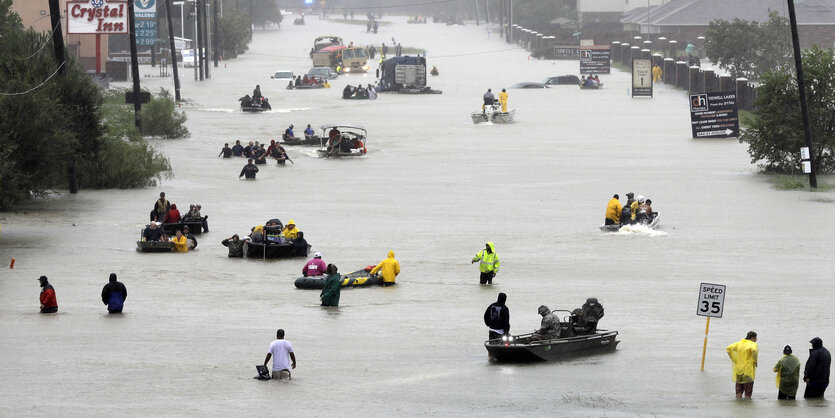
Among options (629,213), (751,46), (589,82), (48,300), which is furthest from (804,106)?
(589,82)

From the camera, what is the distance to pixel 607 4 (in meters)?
174

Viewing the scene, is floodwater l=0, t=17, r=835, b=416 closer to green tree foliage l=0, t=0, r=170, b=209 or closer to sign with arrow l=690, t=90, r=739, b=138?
sign with arrow l=690, t=90, r=739, b=138

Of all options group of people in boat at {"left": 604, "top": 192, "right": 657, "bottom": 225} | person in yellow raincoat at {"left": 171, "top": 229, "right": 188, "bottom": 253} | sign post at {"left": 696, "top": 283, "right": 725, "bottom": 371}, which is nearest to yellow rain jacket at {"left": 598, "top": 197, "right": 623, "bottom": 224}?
group of people in boat at {"left": 604, "top": 192, "right": 657, "bottom": 225}

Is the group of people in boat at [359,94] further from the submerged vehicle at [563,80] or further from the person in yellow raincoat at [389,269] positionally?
the person in yellow raincoat at [389,269]

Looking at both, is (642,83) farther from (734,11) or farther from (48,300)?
(48,300)

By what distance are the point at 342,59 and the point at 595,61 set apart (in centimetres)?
2177

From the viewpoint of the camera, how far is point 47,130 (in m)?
40.0

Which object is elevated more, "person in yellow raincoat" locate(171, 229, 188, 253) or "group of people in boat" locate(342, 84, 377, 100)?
"group of people in boat" locate(342, 84, 377, 100)

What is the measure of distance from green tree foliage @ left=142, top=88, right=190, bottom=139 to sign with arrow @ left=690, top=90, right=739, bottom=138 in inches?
948

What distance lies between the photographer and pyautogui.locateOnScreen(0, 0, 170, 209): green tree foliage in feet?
128

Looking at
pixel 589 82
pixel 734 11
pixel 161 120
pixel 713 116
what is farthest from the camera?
pixel 734 11

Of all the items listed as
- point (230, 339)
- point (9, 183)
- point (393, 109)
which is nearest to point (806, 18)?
point (393, 109)

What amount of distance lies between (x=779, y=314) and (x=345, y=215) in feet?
59.3

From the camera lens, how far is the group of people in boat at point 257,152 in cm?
5722
